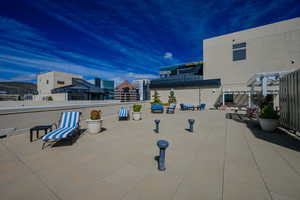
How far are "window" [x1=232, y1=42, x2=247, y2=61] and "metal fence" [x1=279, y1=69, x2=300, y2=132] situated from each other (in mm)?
13972

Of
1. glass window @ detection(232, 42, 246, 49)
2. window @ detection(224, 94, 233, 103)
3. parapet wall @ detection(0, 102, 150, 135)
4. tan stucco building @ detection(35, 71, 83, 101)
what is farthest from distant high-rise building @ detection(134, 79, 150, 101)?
tan stucco building @ detection(35, 71, 83, 101)

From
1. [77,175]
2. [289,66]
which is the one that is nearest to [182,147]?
[77,175]

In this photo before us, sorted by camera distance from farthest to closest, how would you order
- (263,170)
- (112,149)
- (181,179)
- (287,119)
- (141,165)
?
(287,119), (112,149), (141,165), (263,170), (181,179)

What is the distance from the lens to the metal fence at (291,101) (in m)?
4.28

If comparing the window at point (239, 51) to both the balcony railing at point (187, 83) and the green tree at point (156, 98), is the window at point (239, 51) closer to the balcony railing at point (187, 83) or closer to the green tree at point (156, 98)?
the balcony railing at point (187, 83)

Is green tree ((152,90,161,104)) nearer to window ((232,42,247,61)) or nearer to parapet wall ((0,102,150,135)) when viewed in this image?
parapet wall ((0,102,150,135))

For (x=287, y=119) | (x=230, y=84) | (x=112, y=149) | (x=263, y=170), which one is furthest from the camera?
(x=230, y=84)

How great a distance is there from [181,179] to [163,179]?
32 cm

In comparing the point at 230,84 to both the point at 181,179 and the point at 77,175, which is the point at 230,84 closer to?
the point at 181,179

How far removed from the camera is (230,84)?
17125 mm

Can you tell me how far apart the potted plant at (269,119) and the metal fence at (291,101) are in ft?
1.36

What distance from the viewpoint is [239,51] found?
1705 centimetres

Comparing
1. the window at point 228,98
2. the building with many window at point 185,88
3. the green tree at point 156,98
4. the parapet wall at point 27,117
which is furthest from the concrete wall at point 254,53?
the parapet wall at point 27,117

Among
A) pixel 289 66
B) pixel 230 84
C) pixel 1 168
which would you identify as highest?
pixel 289 66
